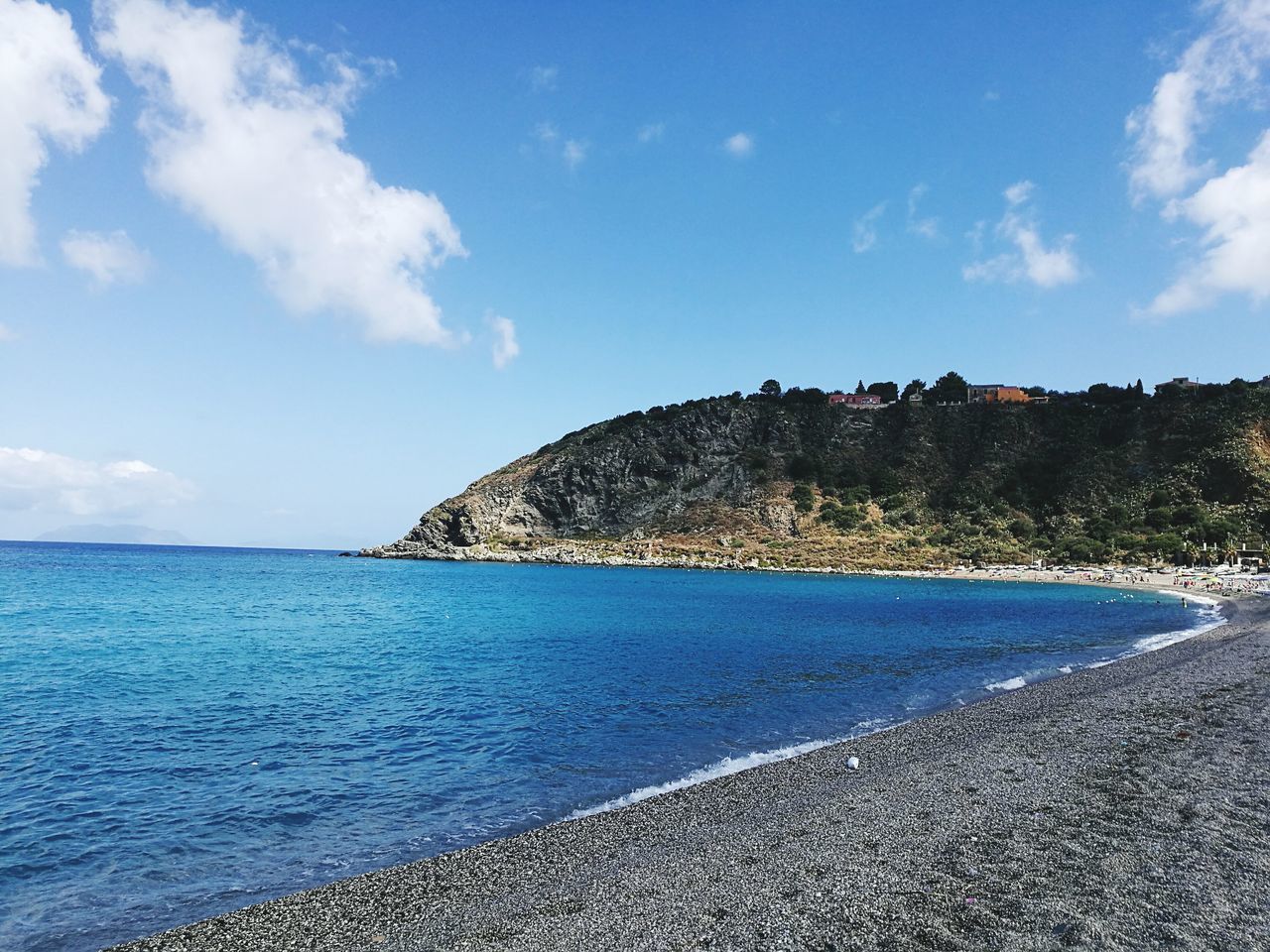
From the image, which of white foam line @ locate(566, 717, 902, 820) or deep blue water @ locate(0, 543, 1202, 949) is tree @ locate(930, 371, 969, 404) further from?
white foam line @ locate(566, 717, 902, 820)

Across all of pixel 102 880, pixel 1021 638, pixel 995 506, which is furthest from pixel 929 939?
pixel 995 506

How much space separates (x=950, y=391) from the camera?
162 meters

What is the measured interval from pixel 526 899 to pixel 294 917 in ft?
10.0

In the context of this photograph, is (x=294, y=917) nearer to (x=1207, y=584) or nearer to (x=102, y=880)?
(x=102, y=880)

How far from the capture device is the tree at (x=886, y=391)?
582 ft

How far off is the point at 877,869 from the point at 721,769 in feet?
21.6

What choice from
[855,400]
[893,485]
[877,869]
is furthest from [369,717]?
[855,400]

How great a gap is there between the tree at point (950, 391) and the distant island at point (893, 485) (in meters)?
0.67

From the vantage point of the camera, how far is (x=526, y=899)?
952 cm

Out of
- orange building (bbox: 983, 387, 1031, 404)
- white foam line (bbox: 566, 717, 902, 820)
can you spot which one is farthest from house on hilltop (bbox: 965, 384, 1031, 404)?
white foam line (bbox: 566, 717, 902, 820)

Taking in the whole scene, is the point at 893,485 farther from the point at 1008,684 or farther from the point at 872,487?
the point at 1008,684

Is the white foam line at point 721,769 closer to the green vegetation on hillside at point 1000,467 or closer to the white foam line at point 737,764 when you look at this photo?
the white foam line at point 737,764

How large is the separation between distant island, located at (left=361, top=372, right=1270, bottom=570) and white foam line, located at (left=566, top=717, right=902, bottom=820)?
309 ft

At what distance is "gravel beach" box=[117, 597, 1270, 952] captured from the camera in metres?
8.11
